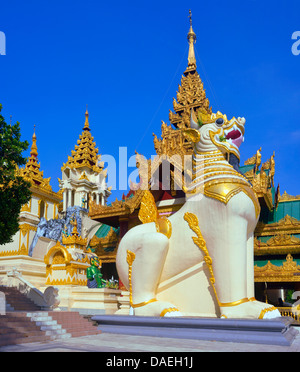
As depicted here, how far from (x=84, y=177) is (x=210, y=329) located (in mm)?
27514

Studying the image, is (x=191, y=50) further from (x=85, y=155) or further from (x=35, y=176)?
(x=85, y=155)

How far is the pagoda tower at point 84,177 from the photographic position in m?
32.4

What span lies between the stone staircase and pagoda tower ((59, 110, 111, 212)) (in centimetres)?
2311

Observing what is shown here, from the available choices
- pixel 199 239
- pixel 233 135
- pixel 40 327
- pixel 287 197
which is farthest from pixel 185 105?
pixel 40 327

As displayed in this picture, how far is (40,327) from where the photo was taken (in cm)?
780

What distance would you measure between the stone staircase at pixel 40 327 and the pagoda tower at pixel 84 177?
23.1m

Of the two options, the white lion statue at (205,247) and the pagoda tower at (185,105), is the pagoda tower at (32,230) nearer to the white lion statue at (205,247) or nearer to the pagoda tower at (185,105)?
the pagoda tower at (185,105)

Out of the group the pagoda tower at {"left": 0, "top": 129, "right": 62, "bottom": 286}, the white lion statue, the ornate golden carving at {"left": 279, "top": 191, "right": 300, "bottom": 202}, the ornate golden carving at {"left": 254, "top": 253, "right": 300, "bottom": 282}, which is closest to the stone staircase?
the white lion statue

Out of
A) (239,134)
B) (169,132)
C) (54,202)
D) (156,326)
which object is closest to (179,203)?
(169,132)

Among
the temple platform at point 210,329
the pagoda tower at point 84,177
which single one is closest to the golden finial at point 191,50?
the pagoda tower at point 84,177

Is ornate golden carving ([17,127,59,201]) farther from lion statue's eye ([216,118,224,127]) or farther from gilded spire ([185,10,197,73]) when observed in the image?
lion statue's eye ([216,118,224,127])
